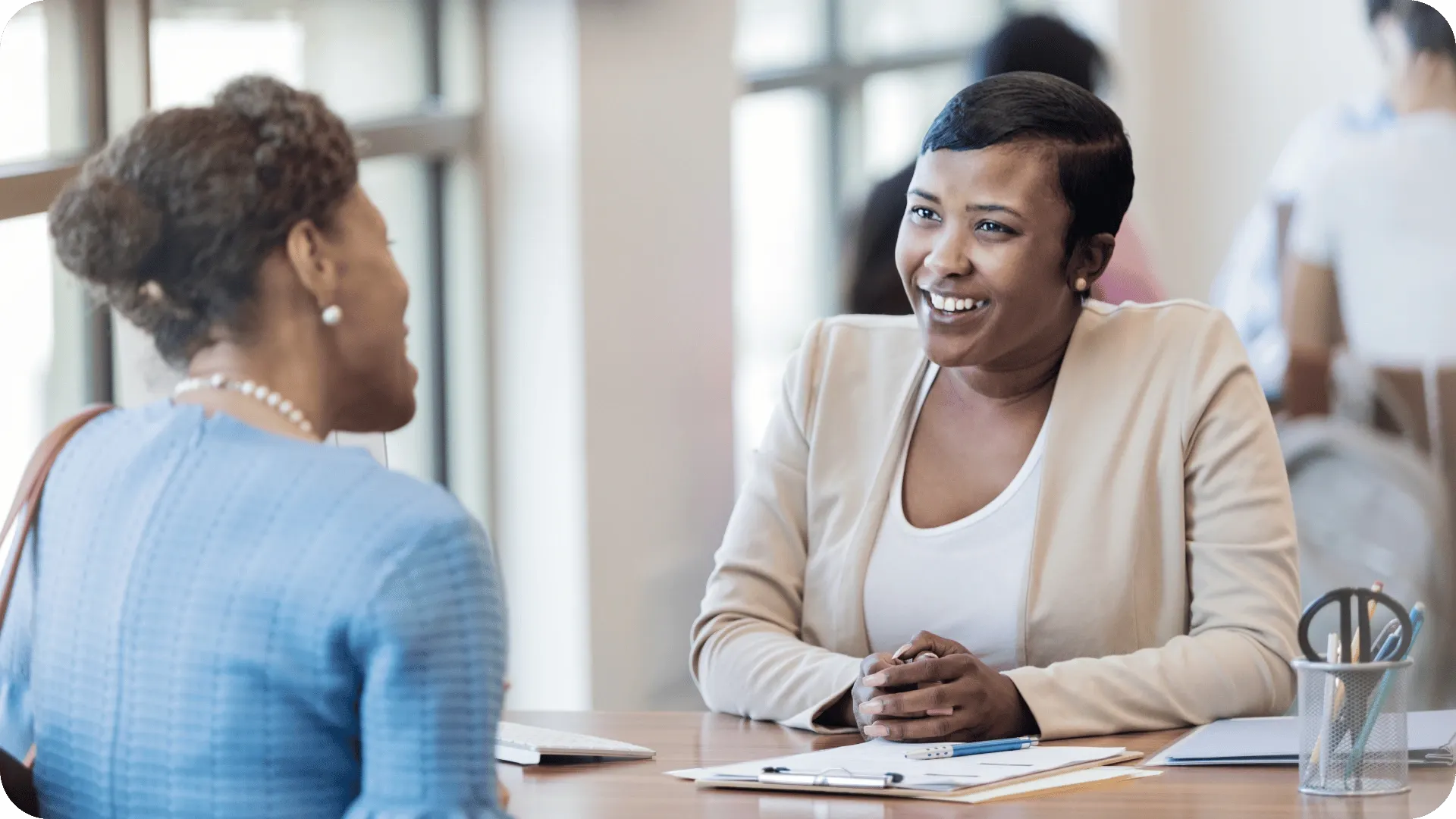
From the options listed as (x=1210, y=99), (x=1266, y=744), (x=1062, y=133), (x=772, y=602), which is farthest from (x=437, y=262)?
(x=1210, y=99)

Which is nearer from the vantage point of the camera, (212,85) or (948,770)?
(948,770)

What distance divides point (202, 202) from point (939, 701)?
Result: 881mm

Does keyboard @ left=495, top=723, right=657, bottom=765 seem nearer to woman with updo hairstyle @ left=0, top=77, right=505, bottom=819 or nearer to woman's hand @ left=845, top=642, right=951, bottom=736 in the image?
woman's hand @ left=845, top=642, right=951, bottom=736

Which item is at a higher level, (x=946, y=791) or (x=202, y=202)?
(x=202, y=202)

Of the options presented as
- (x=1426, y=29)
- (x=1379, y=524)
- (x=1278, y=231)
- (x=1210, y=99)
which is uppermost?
(x=1426, y=29)

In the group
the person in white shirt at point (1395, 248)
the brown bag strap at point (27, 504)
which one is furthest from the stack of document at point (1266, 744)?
the person in white shirt at point (1395, 248)

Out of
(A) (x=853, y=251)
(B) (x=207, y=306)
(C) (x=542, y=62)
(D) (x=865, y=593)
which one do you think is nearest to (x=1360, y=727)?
(D) (x=865, y=593)

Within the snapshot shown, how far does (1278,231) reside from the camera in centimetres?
532

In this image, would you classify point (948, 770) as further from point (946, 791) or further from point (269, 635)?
point (269, 635)

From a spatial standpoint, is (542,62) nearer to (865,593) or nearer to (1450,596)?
(865,593)

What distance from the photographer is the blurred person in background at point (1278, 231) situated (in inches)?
204

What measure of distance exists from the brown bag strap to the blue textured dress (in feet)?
0.17

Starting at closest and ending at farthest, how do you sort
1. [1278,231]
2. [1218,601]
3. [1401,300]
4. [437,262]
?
[1218,601], [437,262], [1401,300], [1278,231]

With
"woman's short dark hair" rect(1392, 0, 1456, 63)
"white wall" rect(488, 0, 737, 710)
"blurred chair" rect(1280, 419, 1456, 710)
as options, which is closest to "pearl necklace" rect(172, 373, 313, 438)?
"white wall" rect(488, 0, 737, 710)
